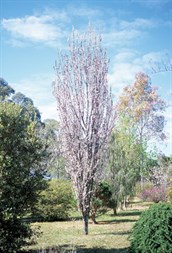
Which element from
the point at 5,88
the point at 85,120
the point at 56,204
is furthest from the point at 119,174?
the point at 5,88

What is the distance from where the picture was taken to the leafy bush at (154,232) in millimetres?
5682

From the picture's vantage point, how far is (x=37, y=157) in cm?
909

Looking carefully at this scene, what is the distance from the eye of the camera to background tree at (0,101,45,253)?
8438 millimetres

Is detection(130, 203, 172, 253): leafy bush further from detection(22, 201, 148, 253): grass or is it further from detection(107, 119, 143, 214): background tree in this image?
detection(107, 119, 143, 214): background tree

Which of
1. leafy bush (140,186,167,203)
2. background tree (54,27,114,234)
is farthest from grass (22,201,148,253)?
leafy bush (140,186,167,203)

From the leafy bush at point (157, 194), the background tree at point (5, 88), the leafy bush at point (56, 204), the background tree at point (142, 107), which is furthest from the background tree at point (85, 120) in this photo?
the background tree at point (5, 88)

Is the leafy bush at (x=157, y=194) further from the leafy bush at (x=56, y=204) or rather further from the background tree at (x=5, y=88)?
the background tree at (x=5, y=88)

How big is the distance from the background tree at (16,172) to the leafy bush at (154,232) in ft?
11.2

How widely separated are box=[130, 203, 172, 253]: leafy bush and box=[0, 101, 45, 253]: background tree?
3.41 meters

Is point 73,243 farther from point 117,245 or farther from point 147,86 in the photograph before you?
point 147,86

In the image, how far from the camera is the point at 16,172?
865cm

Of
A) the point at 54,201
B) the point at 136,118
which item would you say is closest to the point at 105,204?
the point at 54,201

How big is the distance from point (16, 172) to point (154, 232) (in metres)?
4.04

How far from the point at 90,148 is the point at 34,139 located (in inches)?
151
